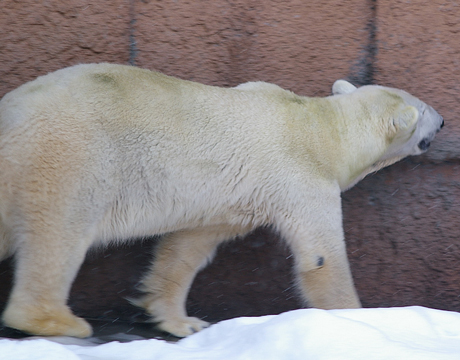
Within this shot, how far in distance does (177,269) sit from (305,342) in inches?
50.2

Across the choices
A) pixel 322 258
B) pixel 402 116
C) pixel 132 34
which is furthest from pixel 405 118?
pixel 132 34

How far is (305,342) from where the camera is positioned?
1.84m

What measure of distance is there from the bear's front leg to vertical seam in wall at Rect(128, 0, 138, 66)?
121 centimetres

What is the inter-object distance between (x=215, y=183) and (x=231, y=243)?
2.35ft

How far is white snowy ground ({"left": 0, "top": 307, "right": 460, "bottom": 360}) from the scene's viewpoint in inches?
71.0

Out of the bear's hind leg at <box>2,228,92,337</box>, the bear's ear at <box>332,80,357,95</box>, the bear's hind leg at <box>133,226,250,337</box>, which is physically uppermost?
the bear's ear at <box>332,80,357,95</box>

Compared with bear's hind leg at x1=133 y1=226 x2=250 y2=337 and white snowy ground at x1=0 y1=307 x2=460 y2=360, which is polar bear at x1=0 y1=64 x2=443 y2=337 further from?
white snowy ground at x1=0 y1=307 x2=460 y2=360

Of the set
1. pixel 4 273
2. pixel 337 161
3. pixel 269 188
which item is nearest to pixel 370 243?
pixel 337 161

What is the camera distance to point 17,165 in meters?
2.38

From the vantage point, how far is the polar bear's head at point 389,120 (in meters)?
3.02

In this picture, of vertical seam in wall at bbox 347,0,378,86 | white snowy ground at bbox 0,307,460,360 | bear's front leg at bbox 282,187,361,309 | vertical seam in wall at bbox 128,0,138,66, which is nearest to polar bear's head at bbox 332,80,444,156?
vertical seam in wall at bbox 347,0,378,86

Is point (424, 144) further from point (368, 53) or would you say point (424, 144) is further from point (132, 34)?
point (132, 34)

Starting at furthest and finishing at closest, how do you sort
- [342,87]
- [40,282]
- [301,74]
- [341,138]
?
[301,74] → [342,87] → [341,138] → [40,282]

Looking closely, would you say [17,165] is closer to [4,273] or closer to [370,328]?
[4,273]
